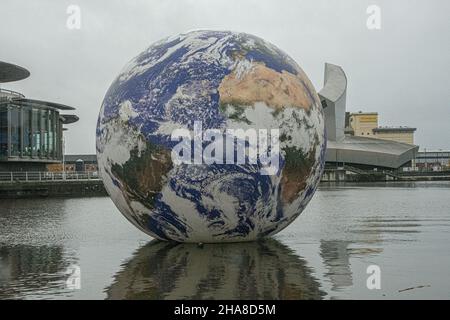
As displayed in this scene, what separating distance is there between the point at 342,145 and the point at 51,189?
55.9 m

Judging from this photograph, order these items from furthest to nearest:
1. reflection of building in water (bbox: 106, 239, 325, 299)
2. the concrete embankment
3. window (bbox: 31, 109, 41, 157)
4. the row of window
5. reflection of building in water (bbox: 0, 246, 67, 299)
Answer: window (bbox: 31, 109, 41, 157), the row of window, the concrete embankment, reflection of building in water (bbox: 0, 246, 67, 299), reflection of building in water (bbox: 106, 239, 325, 299)

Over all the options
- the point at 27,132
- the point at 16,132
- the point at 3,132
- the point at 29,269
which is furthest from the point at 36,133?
the point at 29,269

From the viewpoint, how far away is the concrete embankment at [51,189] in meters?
42.1

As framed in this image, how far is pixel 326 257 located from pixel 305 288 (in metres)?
2.89

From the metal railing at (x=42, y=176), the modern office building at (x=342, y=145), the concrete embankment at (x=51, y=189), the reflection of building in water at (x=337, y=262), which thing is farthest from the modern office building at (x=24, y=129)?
the reflection of building in water at (x=337, y=262)

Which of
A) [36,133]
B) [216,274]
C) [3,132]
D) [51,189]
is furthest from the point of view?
[36,133]

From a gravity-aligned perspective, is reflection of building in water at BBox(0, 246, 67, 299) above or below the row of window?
below

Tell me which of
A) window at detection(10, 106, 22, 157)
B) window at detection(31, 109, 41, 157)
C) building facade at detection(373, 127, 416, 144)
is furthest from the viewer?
building facade at detection(373, 127, 416, 144)

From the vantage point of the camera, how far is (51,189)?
44.2m

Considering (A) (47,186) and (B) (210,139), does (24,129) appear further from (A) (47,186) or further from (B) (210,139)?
(B) (210,139)

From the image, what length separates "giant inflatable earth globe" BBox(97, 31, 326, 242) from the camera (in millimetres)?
10953

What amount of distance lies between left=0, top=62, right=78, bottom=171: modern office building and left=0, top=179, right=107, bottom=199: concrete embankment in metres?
11.1

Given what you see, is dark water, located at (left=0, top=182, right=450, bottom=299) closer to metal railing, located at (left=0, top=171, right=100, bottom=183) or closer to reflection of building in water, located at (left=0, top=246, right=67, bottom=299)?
reflection of building in water, located at (left=0, top=246, right=67, bottom=299)

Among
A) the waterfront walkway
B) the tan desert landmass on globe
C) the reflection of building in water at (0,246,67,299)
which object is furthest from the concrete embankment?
the tan desert landmass on globe
